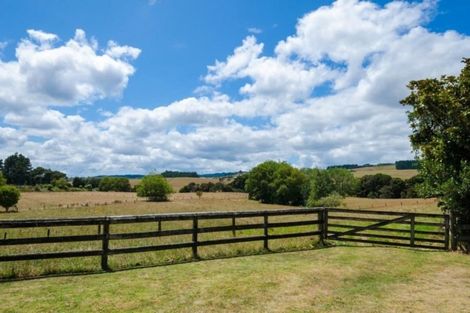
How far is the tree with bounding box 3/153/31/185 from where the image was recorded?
463 ft

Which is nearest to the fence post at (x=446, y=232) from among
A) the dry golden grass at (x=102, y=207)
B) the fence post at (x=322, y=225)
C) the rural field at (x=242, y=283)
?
the rural field at (x=242, y=283)

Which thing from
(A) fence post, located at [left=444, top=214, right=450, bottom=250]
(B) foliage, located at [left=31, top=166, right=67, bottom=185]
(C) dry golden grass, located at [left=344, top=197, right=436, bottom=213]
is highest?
(B) foliage, located at [left=31, top=166, right=67, bottom=185]

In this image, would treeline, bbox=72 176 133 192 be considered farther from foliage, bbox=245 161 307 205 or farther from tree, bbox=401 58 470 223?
tree, bbox=401 58 470 223

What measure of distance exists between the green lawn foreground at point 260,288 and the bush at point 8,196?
2386 inches

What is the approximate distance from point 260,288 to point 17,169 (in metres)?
155

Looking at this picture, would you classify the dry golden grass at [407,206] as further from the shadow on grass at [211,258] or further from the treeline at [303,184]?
the shadow on grass at [211,258]

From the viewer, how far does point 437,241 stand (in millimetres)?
14195

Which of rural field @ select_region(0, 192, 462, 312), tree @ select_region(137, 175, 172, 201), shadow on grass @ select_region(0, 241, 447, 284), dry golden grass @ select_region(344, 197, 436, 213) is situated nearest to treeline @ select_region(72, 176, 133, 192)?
tree @ select_region(137, 175, 172, 201)

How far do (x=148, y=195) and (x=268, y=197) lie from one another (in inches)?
1132

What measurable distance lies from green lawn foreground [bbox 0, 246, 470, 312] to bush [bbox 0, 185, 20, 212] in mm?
60610

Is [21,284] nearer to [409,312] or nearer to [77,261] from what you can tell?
[77,261]

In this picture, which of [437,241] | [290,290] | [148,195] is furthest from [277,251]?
[148,195]

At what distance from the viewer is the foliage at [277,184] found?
305 ft

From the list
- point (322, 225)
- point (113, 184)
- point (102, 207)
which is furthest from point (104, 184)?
point (322, 225)
